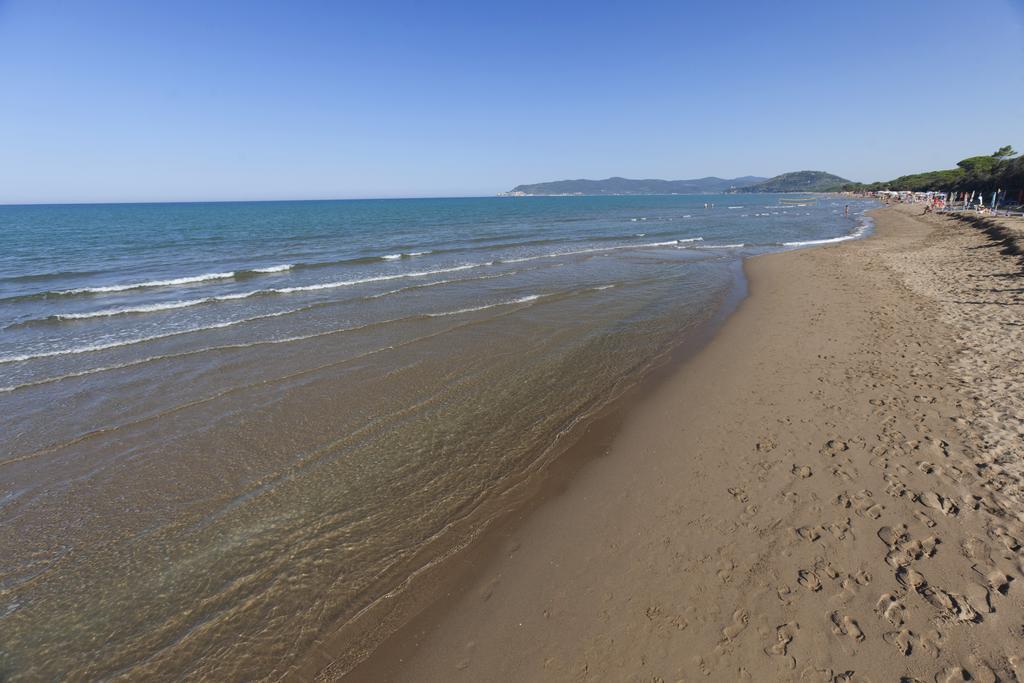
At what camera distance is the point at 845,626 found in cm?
433

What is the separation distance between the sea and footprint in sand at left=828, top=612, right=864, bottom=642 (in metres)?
3.97

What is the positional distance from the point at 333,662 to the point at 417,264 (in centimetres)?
2652

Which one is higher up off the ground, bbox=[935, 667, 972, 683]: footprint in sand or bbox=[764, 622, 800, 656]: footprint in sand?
bbox=[935, 667, 972, 683]: footprint in sand

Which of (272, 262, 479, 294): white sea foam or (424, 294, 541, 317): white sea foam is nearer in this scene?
(424, 294, 541, 317): white sea foam

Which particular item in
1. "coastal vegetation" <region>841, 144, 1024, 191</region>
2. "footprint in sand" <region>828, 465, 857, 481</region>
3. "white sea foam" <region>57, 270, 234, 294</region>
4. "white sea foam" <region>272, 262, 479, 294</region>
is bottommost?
"footprint in sand" <region>828, 465, 857, 481</region>

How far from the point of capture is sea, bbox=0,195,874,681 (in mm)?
4973

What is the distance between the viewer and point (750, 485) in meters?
6.59

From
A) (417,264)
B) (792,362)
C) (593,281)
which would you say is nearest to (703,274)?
(593,281)

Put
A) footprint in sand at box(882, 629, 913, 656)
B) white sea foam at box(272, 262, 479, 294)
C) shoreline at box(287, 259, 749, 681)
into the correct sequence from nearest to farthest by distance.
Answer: footprint in sand at box(882, 629, 913, 656) → shoreline at box(287, 259, 749, 681) → white sea foam at box(272, 262, 479, 294)

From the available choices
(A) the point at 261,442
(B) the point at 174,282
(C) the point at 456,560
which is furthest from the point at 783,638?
(B) the point at 174,282

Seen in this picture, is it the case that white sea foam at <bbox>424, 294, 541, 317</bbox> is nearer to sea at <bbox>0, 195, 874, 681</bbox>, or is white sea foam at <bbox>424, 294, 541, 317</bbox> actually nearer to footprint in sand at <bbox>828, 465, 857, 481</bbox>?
sea at <bbox>0, 195, 874, 681</bbox>

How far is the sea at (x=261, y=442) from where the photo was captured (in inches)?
196

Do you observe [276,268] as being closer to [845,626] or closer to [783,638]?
[783,638]

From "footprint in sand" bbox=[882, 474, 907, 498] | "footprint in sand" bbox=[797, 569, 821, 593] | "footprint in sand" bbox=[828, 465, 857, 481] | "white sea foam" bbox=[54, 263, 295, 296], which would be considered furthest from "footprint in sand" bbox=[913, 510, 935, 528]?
"white sea foam" bbox=[54, 263, 295, 296]
